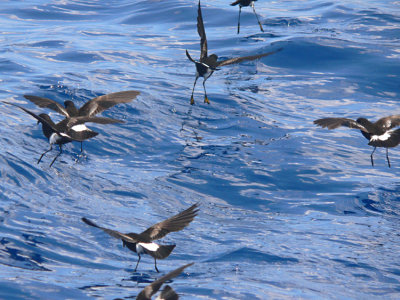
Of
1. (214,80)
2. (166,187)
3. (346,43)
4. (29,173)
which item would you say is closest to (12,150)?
(29,173)

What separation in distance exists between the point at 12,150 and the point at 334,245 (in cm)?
549

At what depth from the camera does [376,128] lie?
911 centimetres

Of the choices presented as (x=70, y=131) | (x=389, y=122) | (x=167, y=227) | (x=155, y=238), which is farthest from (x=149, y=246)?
(x=389, y=122)

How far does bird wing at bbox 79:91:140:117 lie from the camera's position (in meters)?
9.16

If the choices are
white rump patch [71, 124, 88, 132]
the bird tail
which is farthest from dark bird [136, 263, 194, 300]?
white rump patch [71, 124, 88, 132]

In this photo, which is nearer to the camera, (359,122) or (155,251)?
(155,251)

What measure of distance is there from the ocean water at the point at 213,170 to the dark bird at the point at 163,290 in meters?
0.32

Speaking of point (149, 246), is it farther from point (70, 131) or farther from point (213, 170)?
point (213, 170)

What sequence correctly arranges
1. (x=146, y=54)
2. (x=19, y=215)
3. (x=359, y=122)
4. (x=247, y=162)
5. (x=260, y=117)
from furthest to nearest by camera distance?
(x=146, y=54) < (x=260, y=117) < (x=247, y=162) < (x=359, y=122) < (x=19, y=215)

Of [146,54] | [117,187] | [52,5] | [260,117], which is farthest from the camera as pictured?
[52,5]

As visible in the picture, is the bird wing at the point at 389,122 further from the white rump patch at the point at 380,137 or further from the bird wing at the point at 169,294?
the bird wing at the point at 169,294

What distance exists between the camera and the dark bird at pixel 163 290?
466 cm

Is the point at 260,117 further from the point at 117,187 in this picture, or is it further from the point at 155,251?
the point at 155,251

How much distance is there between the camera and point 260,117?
44.8 feet
